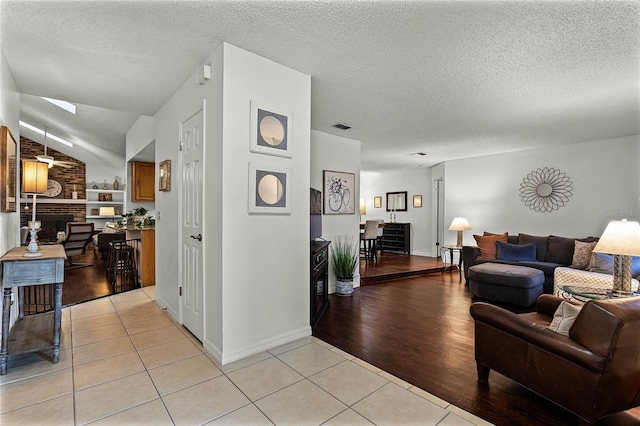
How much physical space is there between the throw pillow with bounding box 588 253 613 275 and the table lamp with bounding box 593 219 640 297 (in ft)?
6.92

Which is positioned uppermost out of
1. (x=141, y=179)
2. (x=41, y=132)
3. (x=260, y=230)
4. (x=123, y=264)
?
(x=41, y=132)

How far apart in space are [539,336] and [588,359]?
239 millimetres

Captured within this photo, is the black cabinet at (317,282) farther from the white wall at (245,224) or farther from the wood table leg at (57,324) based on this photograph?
the wood table leg at (57,324)

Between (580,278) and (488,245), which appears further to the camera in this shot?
(488,245)

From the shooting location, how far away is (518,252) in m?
5.06

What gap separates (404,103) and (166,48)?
2.45 metres

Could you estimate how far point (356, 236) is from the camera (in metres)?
5.32

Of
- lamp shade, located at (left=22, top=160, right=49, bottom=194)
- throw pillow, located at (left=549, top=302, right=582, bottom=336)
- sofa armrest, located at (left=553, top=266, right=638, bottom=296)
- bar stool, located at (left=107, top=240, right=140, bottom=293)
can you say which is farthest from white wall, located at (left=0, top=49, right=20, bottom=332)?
sofa armrest, located at (left=553, top=266, right=638, bottom=296)

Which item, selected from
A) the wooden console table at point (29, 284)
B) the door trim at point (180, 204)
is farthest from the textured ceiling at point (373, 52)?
the wooden console table at point (29, 284)

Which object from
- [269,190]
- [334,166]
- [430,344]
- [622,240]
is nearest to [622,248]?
[622,240]

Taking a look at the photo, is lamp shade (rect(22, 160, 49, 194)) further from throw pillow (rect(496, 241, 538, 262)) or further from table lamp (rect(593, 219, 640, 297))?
throw pillow (rect(496, 241, 538, 262))

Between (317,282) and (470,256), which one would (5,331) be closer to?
(317,282)

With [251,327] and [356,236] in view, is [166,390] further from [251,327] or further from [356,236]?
[356,236]

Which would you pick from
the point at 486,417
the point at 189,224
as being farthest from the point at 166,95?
the point at 486,417
